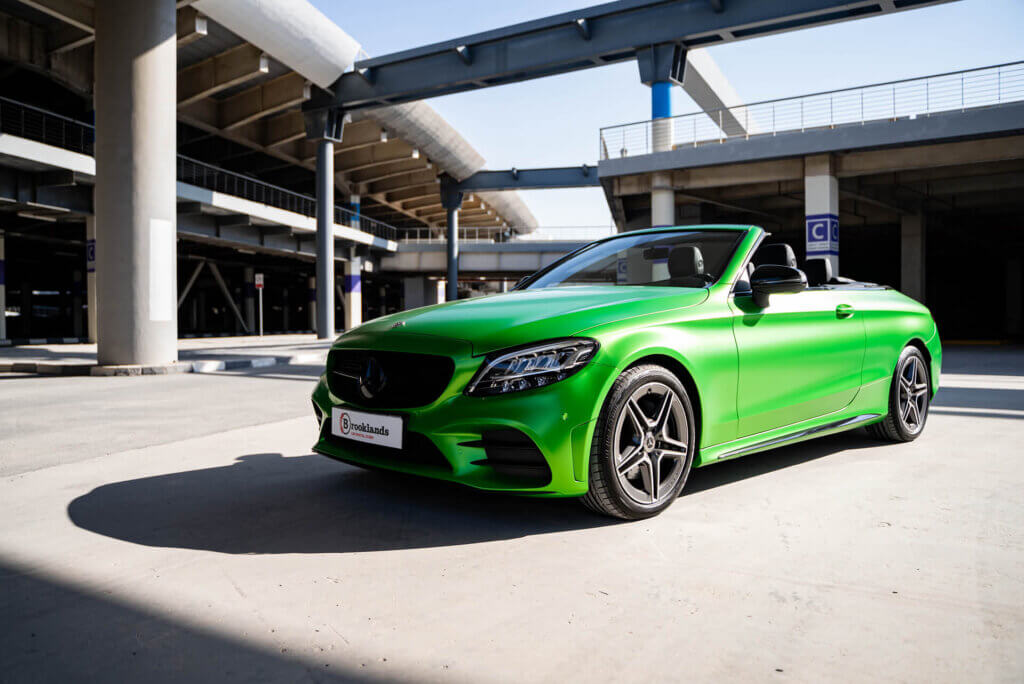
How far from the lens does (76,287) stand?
3744 centimetres

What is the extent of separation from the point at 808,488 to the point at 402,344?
2210 mm

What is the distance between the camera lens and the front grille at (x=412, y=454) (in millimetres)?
2967

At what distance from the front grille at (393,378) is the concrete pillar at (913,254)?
86.4 feet

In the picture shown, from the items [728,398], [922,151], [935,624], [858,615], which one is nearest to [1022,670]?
[935,624]

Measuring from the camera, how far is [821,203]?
19.1 meters

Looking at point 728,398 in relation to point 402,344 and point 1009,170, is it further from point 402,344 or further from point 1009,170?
point 1009,170

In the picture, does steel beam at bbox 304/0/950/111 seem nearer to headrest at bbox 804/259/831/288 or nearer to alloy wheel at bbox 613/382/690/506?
headrest at bbox 804/259/831/288

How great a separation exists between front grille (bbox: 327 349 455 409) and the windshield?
139 cm

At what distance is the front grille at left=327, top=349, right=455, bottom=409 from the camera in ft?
9.87

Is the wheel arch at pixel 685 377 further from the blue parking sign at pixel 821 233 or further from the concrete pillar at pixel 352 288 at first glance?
the concrete pillar at pixel 352 288

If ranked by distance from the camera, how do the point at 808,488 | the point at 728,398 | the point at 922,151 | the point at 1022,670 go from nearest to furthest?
the point at 1022,670 < the point at 728,398 < the point at 808,488 < the point at 922,151

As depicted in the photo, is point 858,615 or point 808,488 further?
point 808,488

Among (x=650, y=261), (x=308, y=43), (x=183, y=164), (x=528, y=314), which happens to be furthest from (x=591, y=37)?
(x=528, y=314)

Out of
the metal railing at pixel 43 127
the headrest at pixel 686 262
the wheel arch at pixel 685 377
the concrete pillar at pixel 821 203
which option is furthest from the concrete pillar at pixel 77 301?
the wheel arch at pixel 685 377
